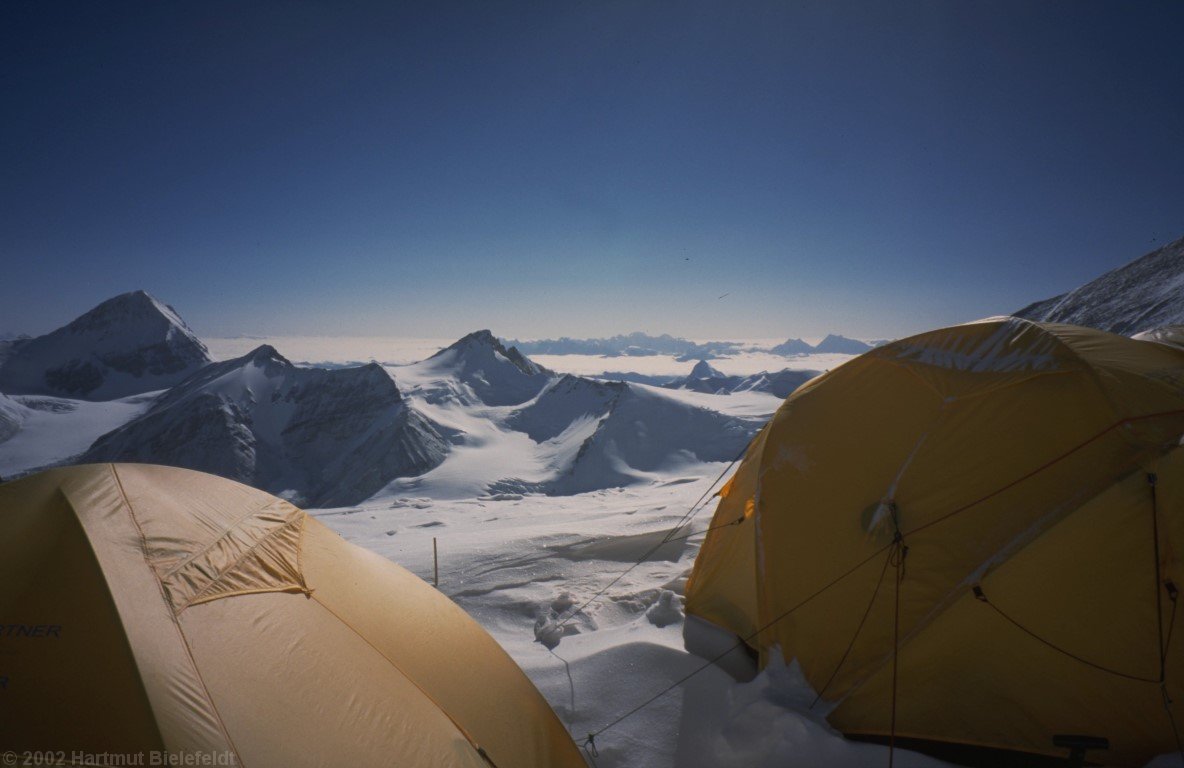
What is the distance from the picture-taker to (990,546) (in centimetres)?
425

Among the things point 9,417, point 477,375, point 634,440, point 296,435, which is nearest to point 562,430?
point 634,440

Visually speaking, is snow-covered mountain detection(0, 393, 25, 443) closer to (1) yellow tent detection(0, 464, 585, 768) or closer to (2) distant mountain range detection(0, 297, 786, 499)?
(2) distant mountain range detection(0, 297, 786, 499)

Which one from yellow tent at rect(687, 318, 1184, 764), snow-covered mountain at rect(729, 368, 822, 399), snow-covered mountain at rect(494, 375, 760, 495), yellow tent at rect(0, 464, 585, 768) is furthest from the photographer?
snow-covered mountain at rect(729, 368, 822, 399)

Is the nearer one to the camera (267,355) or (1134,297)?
(1134,297)

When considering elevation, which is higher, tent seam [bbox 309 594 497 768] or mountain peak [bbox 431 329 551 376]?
mountain peak [bbox 431 329 551 376]

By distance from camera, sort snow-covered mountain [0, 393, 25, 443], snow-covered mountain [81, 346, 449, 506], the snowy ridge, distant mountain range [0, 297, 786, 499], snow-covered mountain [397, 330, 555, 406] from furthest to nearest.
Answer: snow-covered mountain [0, 393, 25, 443]
snow-covered mountain [397, 330, 555, 406]
snow-covered mountain [81, 346, 449, 506]
distant mountain range [0, 297, 786, 499]
the snowy ridge

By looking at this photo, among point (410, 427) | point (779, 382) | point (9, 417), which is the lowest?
point (410, 427)

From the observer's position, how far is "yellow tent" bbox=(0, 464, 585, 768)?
2574mm

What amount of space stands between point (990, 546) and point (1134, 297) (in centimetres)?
4276

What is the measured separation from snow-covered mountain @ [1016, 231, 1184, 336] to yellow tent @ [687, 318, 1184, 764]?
29.5 meters

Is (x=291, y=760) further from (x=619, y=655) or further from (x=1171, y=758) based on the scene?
(x=1171, y=758)

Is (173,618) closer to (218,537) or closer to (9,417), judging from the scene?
(218,537)

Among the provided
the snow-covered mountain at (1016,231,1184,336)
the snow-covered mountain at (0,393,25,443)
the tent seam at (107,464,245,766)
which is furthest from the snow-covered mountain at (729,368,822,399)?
the snow-covered mountain at (0,393,25,443)

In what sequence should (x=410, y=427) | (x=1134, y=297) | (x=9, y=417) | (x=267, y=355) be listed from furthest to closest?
(x=267, y=355), (x=9, y=417), (x=410, y=427), (x=1134, y=297)
